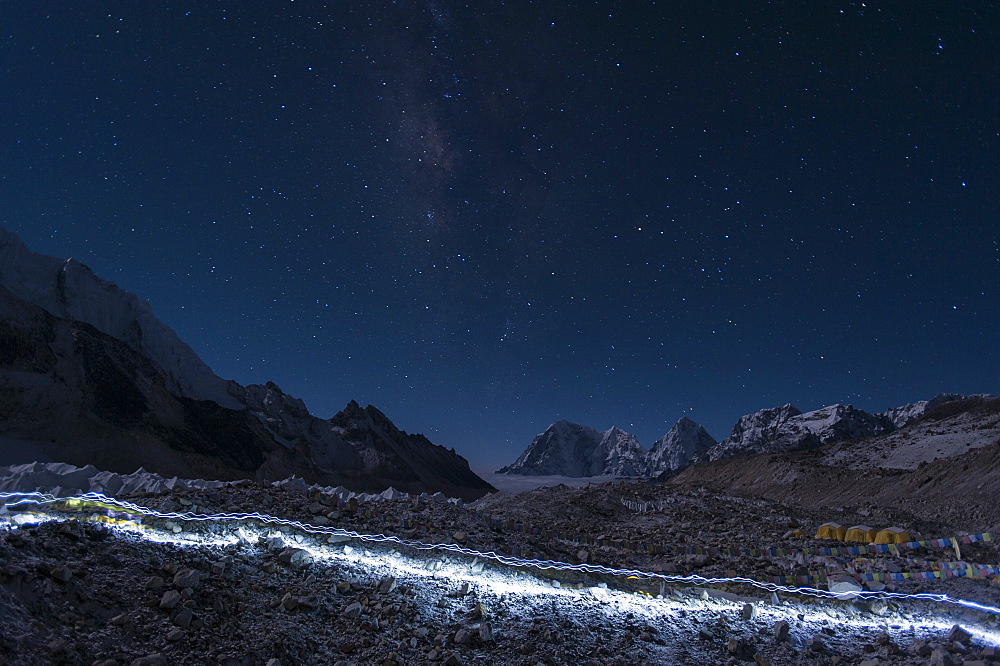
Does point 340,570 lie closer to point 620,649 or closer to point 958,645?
point 620,649

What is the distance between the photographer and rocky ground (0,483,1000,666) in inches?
205

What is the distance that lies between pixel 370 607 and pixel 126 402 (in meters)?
83.2

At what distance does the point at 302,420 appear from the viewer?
12688 centimetres

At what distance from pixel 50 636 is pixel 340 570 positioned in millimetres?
3735

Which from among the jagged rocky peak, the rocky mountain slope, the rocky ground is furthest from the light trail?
the jagged rocky peak

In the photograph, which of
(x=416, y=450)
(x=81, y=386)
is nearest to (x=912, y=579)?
(x=81, y=386)

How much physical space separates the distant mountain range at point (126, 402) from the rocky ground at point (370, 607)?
214ft

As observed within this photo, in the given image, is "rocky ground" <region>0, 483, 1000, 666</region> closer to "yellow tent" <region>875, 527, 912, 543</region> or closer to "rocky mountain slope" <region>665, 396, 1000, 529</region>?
"yellow tent" <region>875, 527, 912, 543</region>

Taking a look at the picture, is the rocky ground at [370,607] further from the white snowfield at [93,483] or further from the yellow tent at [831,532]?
the yellow tent at [831,532]

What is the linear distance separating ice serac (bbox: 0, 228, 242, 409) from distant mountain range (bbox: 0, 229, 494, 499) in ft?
0.68

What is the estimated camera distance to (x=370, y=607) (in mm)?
6973

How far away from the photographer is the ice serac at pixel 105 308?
82.8 metres

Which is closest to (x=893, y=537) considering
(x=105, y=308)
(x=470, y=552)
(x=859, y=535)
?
(x=859, y=535)

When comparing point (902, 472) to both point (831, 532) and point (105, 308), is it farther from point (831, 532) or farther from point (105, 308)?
point (105, 308)
